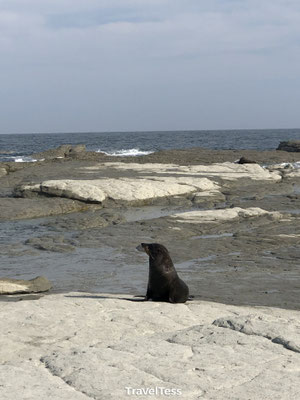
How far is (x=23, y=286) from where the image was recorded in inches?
368

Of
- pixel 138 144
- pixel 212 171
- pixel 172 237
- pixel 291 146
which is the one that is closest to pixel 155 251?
pixel 172 237

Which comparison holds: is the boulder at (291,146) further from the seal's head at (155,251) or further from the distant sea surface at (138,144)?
the seal's head at (155,251)

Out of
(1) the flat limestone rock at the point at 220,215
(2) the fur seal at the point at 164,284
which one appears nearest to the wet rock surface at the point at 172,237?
(1) the flat limestone rock at the point at 220,215

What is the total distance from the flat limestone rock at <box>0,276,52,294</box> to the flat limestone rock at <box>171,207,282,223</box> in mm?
6761

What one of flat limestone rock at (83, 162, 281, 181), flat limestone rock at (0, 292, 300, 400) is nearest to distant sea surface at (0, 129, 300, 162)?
flat limestone rock at (83, 162, 281, 181)

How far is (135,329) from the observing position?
6.78m

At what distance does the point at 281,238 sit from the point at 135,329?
7872 millimetres

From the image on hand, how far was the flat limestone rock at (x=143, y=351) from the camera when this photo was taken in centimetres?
480

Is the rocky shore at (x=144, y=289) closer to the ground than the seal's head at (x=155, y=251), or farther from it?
closer to the ground

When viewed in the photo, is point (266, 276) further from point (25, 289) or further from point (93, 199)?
point (93, 199)

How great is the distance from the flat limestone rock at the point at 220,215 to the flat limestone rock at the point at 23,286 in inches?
266

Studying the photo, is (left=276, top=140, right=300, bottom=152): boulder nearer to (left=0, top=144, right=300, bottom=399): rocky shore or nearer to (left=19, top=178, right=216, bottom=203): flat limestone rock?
(left=0, top=144, right=300, bottom=399): rocky shore

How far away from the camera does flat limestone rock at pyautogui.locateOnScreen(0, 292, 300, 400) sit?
4.80 meters

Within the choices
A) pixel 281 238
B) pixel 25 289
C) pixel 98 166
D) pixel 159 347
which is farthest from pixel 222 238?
pixel 98 166
